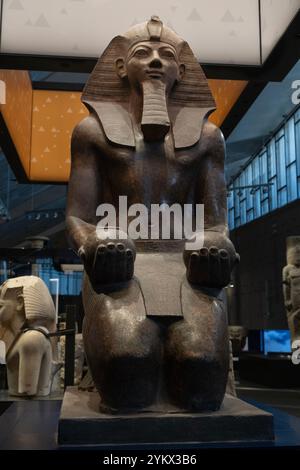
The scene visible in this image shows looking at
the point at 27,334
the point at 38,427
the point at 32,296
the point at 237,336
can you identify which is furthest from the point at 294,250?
the point at 38,427

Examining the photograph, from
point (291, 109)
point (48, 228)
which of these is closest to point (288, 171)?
point (291, 109)

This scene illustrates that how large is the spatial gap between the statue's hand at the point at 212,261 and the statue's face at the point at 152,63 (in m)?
0.90

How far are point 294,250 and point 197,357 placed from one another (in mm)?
5946

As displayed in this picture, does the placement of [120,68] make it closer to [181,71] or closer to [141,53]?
[141,53]

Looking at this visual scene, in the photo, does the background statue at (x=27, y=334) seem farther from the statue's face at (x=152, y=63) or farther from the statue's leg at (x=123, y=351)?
the statue's face at (x=152, y=63)

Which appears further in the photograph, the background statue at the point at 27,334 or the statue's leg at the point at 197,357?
the background statue at the point at 27,334

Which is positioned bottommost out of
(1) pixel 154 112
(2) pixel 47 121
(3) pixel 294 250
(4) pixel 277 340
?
(4) pixel 277 340

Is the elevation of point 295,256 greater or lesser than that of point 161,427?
greater

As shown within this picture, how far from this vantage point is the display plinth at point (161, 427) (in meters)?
1.96

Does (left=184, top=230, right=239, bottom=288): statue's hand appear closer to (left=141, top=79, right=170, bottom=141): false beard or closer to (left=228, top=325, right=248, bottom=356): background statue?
(left=141, top=79, right=170, bottom=141): false beard

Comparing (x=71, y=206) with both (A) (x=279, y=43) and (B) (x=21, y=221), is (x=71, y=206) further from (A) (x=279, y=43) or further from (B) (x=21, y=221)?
(B) (x=21, y=221)

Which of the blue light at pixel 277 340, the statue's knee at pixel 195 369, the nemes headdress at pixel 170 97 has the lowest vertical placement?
the blue light at pixel 277 340

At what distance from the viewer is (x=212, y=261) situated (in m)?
2.22

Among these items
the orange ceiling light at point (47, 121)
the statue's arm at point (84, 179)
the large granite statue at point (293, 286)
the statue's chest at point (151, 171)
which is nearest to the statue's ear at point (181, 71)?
the statue's chest at point (151, 171)
